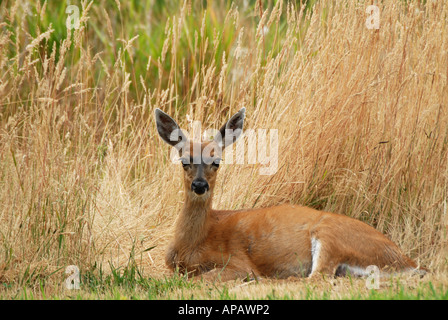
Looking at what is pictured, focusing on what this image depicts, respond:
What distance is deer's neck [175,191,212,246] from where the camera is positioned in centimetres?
569

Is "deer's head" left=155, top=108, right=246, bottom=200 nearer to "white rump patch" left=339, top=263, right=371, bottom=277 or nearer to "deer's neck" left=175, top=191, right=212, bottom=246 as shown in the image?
"deer's neck" left=175, top=191, right=212, bottom=246

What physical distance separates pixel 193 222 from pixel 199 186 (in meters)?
0.45

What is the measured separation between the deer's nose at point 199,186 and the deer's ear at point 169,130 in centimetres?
55

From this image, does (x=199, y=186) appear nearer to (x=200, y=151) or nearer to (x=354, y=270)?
(x=200, y=151)

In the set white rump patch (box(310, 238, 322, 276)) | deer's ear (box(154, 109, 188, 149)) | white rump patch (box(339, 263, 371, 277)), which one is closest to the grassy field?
white rump patch (box(310, 238, 322, 276))

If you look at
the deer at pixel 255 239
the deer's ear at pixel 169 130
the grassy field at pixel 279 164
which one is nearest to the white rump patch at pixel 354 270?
the deer at pixel 255 239

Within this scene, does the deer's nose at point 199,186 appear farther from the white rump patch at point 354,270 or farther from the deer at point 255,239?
the white rump patch at point 354,270

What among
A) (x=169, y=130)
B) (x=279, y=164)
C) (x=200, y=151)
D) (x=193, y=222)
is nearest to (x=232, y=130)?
(x=200, y=151)

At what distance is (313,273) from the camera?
17.1 feet

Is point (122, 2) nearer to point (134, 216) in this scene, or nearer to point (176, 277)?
point (134, 216)

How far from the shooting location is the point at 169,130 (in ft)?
19.2

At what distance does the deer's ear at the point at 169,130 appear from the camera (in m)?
5.78

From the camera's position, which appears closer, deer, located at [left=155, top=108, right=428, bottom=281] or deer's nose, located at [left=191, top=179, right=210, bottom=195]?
deer, located at [left=155, top=108, right=428, bottom=281]
